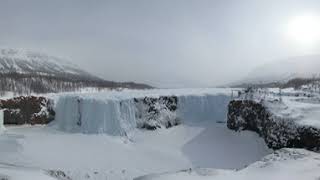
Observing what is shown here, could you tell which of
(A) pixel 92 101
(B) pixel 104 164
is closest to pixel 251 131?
(B) pixel 104 164

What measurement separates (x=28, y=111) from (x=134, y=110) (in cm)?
1039

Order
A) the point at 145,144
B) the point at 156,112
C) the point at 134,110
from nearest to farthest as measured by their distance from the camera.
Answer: the point at 145,144, the point at 134,110, the point at 156,112

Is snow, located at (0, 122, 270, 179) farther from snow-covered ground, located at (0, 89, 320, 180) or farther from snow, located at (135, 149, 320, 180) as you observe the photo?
snow, located at (135, 149, 320, 180)

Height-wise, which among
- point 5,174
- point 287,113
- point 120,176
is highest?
point 287,113

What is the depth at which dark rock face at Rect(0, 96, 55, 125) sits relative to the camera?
43.2 m

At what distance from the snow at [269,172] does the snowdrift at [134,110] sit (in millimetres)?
21148

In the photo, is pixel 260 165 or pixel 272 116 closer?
pixel 260 165

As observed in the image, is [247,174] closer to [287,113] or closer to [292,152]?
[292,152]

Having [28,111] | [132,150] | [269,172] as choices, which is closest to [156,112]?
[132,150]

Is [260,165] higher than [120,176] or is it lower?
higher

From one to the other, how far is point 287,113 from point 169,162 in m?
8.32

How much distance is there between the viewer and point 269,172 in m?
A: 17.6

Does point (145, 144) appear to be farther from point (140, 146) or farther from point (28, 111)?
point (28, 111)

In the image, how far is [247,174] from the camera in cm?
1767
